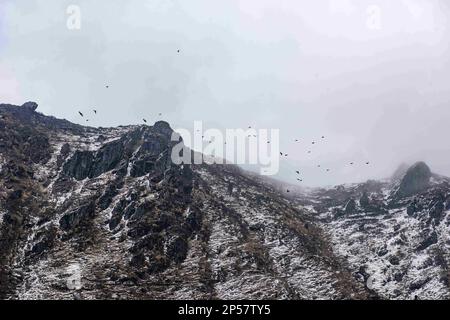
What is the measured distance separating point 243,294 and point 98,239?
54.5 meters

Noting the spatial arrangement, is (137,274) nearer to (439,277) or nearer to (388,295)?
(388,295)

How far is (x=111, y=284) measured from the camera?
559 ft

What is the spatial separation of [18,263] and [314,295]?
90872 millimetres
